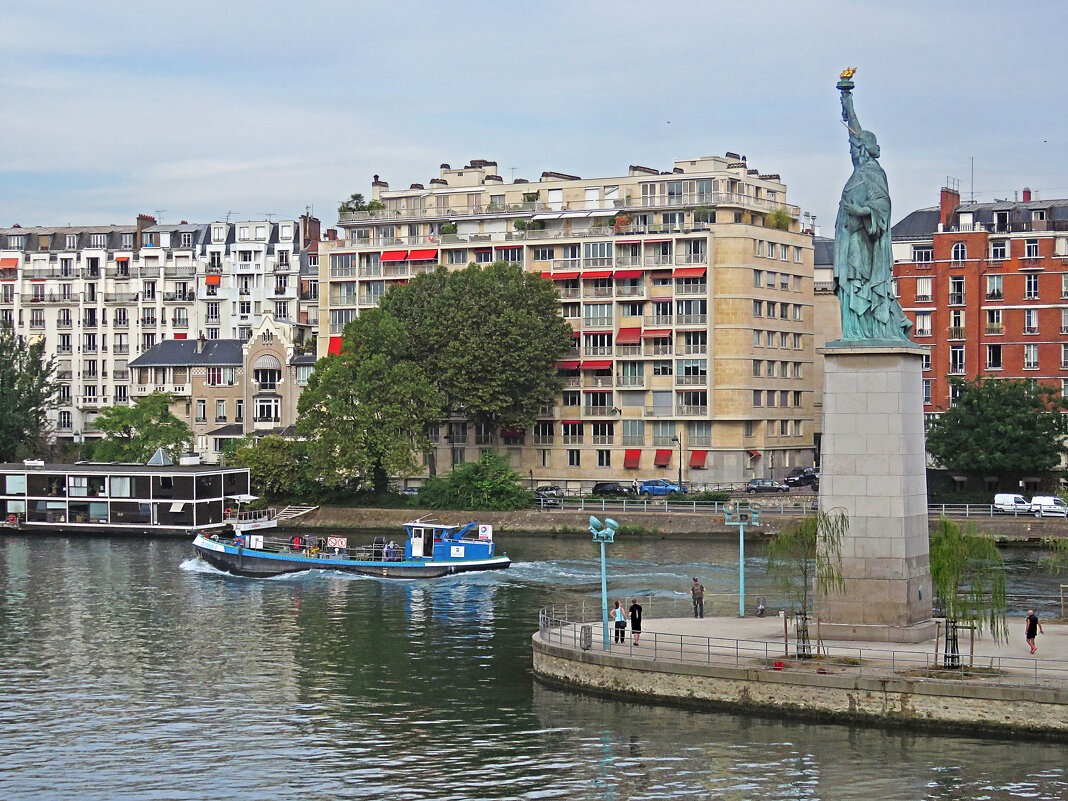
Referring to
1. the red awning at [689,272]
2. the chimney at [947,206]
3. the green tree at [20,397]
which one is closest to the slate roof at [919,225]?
the chimney at [947,206]

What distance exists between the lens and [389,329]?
12250 centimetres

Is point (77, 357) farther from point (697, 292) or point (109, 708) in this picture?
point (109, 708)

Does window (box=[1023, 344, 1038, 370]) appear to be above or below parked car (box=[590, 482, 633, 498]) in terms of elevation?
above

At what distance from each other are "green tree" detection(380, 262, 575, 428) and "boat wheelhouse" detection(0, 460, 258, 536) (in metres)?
17.4

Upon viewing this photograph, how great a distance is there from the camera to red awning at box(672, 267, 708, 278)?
13188 cm

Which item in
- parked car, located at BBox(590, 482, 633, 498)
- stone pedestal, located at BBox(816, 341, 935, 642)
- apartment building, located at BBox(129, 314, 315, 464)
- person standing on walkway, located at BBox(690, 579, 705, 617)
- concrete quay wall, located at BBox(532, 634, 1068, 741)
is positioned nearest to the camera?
concrete quay wall, located at BBox(532, 634, 1068, 741)

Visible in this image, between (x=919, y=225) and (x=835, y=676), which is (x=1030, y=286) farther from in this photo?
(x=835, y=676)

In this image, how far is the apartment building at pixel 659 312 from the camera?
132500mm

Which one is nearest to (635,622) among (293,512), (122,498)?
(293,512)

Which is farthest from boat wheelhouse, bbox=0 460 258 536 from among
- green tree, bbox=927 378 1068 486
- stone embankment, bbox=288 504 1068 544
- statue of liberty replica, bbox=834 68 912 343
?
statue of liberty replica, bbox=834 68 912 343

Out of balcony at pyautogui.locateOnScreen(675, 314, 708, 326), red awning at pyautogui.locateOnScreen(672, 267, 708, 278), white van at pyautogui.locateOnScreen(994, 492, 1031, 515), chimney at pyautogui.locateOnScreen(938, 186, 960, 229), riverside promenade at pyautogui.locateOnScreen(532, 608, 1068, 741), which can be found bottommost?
riverside promenade at pyautogui.locateOnScreen(532, 608, 1068, 741)

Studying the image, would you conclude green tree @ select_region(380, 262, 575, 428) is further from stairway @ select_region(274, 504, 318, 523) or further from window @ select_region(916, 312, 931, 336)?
window @ select_region(916, 312, 931, 336)

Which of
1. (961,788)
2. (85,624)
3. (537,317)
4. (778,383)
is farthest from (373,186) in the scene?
(961,788)

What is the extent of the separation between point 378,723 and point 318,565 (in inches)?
1816
